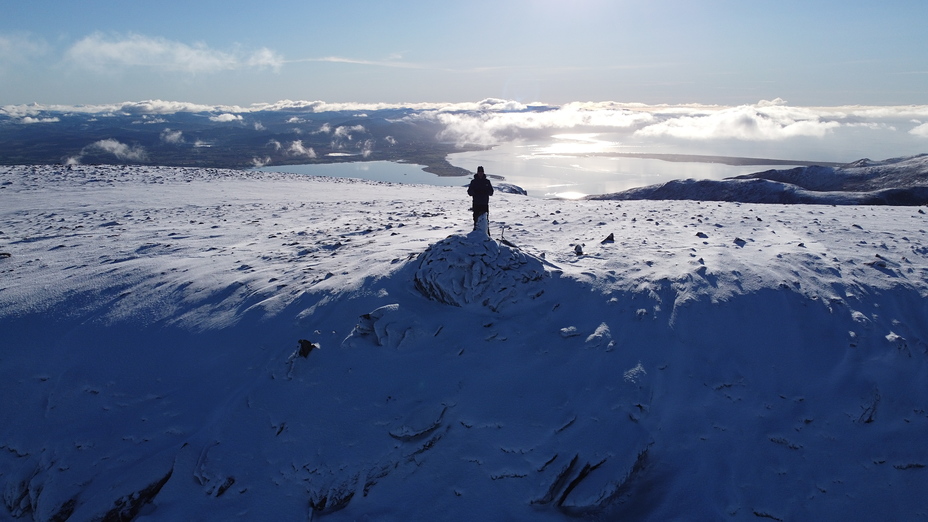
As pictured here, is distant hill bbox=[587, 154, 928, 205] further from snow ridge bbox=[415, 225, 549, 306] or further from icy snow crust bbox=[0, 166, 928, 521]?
snow ridge bbox=[415, 225, 549, 306]

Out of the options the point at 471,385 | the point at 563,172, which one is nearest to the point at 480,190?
the point at 471,385

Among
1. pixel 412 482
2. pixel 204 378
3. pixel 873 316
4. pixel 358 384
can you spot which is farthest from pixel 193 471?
pixel 873 316

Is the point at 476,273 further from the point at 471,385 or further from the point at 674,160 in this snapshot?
the point at 674,160

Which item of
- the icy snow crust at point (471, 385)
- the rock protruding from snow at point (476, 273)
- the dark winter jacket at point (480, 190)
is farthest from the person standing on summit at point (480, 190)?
the rock protruding from snow at point (476, 273)

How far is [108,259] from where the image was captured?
1033cm

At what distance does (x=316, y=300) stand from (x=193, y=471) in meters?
3.13

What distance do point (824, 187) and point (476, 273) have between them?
4649 cm

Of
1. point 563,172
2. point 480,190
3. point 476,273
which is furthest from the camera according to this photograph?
point 563,172

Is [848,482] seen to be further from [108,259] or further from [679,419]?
[108,259]

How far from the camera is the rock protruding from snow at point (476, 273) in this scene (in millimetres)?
8008

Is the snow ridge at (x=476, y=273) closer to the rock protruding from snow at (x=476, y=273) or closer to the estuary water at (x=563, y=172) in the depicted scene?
the rock protruding from snow at (x=476, y=273)

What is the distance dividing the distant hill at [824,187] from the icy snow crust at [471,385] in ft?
91.1

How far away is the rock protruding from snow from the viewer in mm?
8008

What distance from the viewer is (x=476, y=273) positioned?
26.9ft
